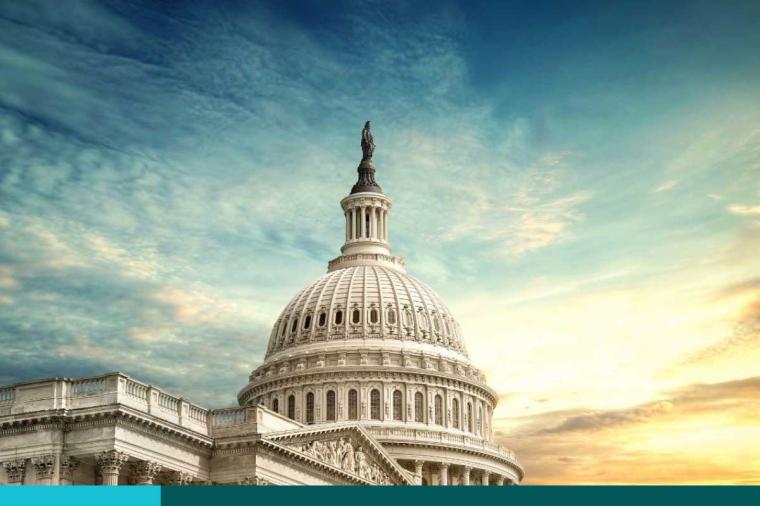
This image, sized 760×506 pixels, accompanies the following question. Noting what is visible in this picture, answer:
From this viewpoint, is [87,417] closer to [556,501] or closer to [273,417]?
[273,417]

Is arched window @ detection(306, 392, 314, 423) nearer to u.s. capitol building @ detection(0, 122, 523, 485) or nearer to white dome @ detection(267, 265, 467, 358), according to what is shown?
u.s. capitol building @ detection(0, 122, 523, 485)

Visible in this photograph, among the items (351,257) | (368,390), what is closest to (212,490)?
(368,390)

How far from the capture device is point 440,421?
115m

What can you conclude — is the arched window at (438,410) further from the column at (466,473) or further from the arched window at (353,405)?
the arched window at (353,405)

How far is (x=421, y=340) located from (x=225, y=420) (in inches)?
2306

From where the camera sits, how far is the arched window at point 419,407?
114375 mm

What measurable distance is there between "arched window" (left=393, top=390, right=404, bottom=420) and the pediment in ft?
105

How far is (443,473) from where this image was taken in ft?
364

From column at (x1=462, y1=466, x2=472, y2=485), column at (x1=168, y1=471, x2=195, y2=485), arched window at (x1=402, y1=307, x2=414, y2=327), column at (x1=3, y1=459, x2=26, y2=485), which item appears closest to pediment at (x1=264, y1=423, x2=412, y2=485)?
column at (x1=168, y1=471, x2=195, y2=485)

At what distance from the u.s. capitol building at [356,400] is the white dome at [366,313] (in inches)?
5.5

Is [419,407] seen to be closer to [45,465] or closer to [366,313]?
[366,313]

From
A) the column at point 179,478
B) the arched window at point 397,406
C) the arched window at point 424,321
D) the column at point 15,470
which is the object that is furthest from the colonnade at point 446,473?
the column at point 15,470

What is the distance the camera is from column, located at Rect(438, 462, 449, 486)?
363ft

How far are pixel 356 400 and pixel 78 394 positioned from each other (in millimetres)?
61631
